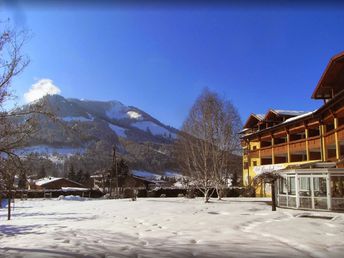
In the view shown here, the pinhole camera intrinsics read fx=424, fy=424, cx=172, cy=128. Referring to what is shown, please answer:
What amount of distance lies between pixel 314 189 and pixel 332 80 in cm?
1216

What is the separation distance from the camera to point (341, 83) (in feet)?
108

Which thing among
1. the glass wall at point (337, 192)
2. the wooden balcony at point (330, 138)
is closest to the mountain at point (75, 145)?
the glass wall at point (337, 192)

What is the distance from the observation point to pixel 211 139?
36062 mm

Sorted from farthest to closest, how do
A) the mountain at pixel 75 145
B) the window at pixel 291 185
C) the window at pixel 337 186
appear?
→ 1. the window at pixel 291 185
2. the window at pixel 337 186
3. the mountain at pixel 75 145

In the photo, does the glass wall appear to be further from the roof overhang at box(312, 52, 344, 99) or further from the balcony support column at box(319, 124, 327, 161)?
the balcony support column at box(319, 124, 327, 161)

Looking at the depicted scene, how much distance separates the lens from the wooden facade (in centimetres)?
3048

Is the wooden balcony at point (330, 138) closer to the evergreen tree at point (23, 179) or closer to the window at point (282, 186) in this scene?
the window at point (282, 186)

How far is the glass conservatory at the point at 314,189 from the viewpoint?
75.2 feet

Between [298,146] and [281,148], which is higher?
[281,148]

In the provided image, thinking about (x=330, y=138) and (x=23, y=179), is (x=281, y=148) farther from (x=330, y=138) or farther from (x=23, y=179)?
(x=23, y=179)

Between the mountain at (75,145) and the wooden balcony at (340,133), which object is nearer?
the mountain at (75,145)

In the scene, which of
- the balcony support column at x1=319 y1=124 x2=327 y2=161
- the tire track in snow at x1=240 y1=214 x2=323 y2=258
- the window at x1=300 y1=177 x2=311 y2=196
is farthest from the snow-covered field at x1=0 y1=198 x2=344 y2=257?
the balcony support column at x1=319 y1=124 x2=327 y2=161

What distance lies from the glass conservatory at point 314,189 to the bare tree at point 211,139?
33.7ft

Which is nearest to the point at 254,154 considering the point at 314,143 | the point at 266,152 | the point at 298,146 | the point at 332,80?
the point at 266,152
